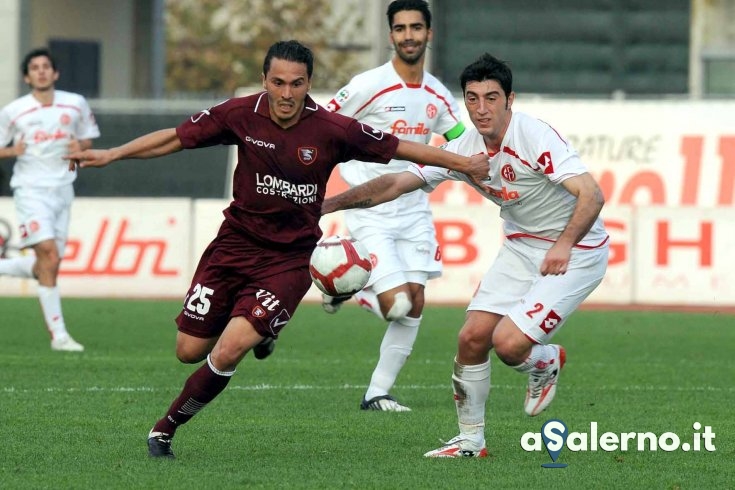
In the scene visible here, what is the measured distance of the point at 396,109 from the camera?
34.8 ft

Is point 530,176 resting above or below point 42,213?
above

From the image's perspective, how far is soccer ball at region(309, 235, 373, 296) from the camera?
8.02 m

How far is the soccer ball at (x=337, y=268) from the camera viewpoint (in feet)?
26.3

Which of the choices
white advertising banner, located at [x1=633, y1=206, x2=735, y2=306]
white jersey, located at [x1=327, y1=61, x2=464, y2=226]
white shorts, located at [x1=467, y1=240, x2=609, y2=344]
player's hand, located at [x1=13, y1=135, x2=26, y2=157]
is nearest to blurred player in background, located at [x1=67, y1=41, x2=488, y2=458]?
white shorts, located at [x1=467, y1=240, x2=609, y2=344]

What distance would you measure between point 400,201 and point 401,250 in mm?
338

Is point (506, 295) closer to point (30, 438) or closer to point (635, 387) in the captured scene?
point (30, 438)

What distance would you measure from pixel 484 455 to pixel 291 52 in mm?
2236

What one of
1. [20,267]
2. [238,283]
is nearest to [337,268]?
[238,283]

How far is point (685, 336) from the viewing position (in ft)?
52.3

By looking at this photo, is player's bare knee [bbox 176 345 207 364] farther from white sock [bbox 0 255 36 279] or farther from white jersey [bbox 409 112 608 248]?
white sock [bbox 0 255 36 279]

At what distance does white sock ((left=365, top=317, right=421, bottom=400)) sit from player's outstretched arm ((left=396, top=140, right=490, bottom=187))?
2.53 m

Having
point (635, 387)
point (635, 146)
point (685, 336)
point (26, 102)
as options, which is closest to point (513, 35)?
point (635, 146)

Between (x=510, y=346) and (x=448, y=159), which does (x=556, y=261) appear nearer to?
(x=510, y=346)

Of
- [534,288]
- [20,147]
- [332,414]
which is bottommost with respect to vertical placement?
[332,414]
